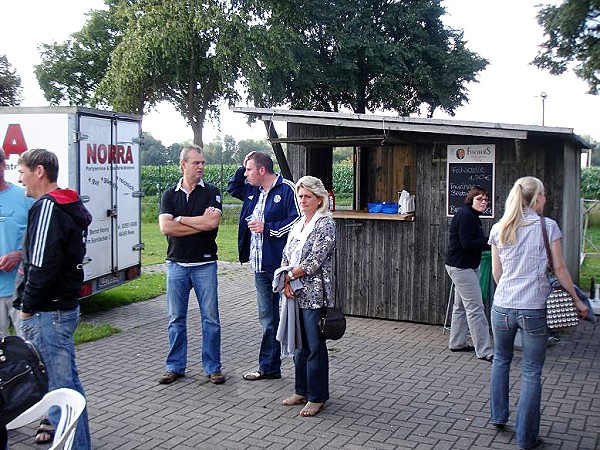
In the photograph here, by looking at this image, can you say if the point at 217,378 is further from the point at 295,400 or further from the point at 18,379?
the point at 18,379

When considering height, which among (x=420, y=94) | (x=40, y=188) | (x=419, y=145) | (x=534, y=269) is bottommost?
(x=534, y=269)

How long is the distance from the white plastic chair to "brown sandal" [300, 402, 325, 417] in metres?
2.51

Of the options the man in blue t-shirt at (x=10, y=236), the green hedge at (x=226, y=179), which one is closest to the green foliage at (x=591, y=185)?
the green hedge at (x=226, y=179)

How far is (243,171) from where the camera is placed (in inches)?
261

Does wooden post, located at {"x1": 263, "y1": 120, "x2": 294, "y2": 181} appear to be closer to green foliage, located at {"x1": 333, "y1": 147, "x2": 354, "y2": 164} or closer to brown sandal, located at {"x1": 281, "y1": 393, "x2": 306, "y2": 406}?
green foliage, located at {"x1": 333, "y1": 147, "x2": 354, "y2": 164}

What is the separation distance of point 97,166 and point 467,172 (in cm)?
481

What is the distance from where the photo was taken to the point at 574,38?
26.0 m

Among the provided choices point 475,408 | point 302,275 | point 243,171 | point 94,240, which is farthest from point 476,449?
point 94,240

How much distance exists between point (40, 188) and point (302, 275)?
2.06 metres

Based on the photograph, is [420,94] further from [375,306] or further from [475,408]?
[475,408]

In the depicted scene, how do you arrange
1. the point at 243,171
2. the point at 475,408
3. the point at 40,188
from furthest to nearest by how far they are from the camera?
the point at 243,171 < the point at 475,408 < the point at 40,188

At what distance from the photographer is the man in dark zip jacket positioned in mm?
4047

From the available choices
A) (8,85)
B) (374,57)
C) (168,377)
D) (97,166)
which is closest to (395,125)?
(97,166)

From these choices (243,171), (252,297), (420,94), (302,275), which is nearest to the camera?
(302,275)
